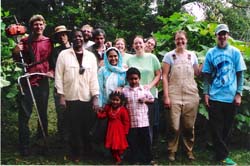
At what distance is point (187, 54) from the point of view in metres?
5.70

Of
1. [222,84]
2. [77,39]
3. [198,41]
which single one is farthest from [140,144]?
[198,41]

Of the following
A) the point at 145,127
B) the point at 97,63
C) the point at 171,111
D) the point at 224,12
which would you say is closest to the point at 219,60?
the point at 171,111

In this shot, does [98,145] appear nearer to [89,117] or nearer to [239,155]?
[89,117]

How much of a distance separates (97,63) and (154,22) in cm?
747

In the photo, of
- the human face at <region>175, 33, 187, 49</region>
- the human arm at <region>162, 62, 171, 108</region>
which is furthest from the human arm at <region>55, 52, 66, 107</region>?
the human face at <region>175, 33, 187, 49</region>

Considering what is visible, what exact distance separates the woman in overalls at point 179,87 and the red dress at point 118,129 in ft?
1.83

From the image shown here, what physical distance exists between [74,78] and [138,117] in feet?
3.01

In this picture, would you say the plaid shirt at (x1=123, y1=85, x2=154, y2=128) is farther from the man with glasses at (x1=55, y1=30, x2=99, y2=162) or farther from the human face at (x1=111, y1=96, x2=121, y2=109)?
the man with glasses at (x1=55, y1=30, x2=99, y2=162)

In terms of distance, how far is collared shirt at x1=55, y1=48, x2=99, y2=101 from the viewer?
542 centimetres

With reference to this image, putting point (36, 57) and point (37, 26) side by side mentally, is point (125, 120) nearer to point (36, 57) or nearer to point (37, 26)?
point (36, 57)

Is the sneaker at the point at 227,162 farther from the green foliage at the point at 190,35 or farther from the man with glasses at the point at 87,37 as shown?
the man with glasses at the point at 87,37

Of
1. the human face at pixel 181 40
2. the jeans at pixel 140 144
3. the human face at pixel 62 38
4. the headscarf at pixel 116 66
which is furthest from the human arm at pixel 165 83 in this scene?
the human face at pixel 62 38

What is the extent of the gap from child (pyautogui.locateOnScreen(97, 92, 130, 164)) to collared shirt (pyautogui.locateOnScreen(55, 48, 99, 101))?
27 cm

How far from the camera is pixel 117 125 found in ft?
18.3
